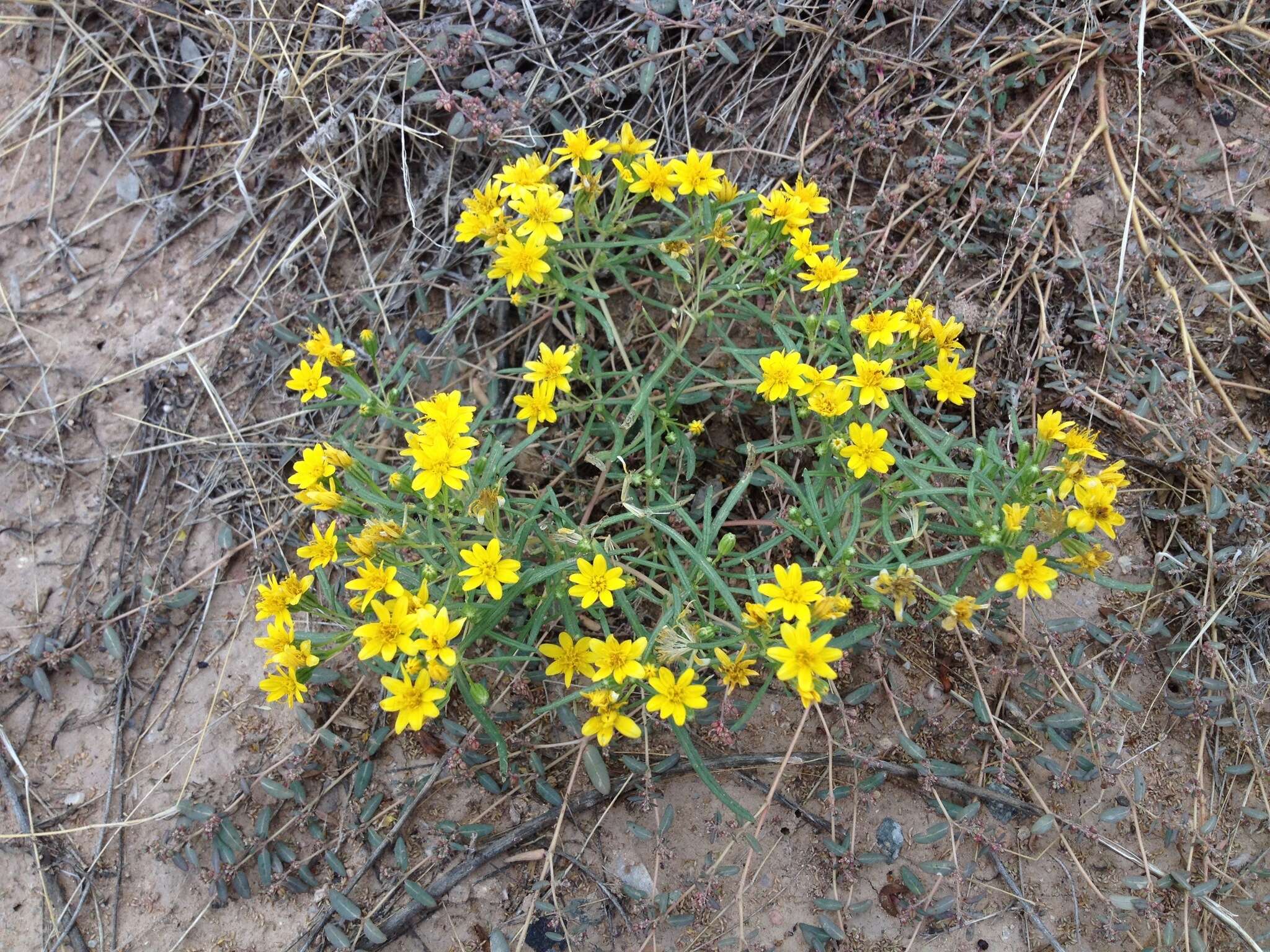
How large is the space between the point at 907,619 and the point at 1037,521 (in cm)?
47

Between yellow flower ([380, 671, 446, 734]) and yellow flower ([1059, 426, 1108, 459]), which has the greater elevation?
yellow flower ([1059, 426, 1108, 459])

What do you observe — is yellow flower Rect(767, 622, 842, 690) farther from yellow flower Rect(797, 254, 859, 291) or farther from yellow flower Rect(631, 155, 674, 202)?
yellow flower Rect(631, 155, 674, 202)

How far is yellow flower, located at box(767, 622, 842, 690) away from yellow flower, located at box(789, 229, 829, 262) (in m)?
1.25

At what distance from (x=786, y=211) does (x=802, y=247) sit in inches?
5.2

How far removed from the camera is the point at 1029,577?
2.41 meters

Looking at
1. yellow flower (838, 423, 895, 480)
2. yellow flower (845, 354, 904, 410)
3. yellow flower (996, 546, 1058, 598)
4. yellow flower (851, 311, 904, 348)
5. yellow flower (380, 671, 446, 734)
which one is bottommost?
yellow flower (380, 671, 446, 734)

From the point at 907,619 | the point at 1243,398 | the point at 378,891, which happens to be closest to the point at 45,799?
the point at 378,891

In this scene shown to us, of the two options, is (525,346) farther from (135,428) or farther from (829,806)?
(829,806)

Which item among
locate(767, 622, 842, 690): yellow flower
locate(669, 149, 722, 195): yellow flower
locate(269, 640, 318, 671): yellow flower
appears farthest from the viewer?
locate(669, 149, 722, 195): yellow flower

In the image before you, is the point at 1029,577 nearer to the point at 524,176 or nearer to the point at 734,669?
the point at 734,669

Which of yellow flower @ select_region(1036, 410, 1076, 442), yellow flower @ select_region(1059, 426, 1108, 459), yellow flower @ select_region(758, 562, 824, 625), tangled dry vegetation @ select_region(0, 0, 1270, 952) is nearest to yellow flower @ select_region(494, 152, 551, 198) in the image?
tangled dry vegetation @ select_region(0, 0, 1270, 952)

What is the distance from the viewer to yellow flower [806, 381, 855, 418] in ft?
8.59

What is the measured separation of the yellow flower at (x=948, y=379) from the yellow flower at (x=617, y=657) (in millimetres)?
1241

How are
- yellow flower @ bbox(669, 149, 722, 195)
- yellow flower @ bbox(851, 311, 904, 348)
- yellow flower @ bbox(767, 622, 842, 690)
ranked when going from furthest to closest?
1. yellow flower @ bbox(669, 149, 722, 195)
2. yellow flower @ bbox(851, 311, 904, 348)
3. yellow flower @ bbox(767, 622, 842, 690)
